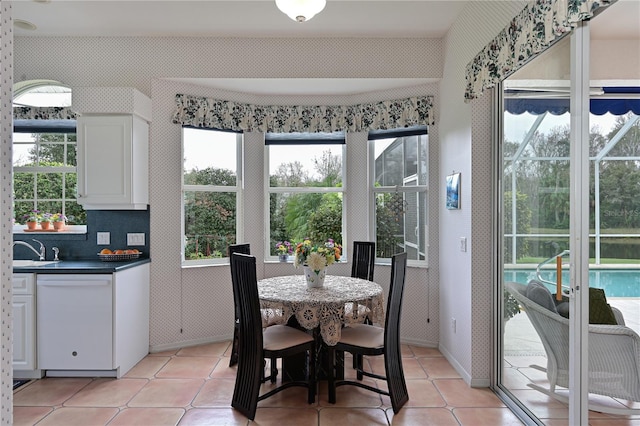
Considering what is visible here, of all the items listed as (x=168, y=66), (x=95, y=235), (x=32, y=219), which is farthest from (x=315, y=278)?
(x=32, y=219)

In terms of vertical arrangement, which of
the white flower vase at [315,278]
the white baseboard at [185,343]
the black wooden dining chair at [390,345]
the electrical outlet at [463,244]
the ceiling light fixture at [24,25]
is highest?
the ceiling light fixture at [24,25]

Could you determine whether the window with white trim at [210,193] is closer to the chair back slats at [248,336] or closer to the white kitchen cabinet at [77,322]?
the white kitchen cabinet at [77,322]

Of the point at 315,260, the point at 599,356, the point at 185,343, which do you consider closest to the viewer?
the point at 599,356

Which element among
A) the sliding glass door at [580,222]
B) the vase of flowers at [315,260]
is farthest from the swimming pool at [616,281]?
the vase of flowers at [315,260]

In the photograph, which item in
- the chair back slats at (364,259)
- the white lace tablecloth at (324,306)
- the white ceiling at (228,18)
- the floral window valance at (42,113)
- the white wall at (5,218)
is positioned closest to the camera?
the white wall at (5,218)

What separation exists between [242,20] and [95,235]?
2.49 meters

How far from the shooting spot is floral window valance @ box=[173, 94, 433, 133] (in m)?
3.98

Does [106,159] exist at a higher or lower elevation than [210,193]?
higher

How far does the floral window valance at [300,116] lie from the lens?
3.98 m

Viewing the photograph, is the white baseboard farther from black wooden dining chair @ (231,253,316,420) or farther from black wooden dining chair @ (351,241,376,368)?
black wooden dining chair @ (351,241,376,368)

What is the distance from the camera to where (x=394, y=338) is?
2.80m

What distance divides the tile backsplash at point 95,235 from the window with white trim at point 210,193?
17.3 inches

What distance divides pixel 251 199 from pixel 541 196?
2.89 m

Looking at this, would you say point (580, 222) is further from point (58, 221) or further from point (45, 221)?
point (45, 221)
